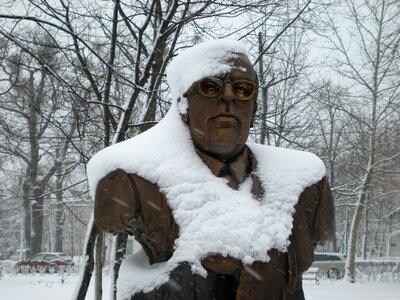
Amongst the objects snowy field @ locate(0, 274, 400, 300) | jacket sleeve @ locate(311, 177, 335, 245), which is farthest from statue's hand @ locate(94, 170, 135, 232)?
snowy field @ locate(0, 274, 400, 300)

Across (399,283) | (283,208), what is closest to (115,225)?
(283,208)

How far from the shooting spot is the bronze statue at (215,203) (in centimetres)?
228

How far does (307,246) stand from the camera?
2.53 m

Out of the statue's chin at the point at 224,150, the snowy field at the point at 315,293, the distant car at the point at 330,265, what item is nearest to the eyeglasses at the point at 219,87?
the statue's chin at the point at 224,150

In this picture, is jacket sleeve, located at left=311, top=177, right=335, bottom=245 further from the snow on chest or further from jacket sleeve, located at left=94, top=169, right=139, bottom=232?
jacket sleeve, located at left=94, top=169, right=139, bottom=232

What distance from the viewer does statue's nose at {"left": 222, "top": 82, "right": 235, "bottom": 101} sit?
2457 mm

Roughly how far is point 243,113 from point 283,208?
52cm

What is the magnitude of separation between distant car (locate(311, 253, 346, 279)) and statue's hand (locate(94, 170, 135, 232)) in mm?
19360

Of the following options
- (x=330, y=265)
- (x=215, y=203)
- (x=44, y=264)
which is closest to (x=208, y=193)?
(x=215, y=203)

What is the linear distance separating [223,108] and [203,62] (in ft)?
0.90

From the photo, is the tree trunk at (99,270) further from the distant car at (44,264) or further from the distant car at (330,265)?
the distant car at (330,265)

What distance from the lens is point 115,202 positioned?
241 cm

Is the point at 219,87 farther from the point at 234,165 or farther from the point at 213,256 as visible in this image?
the point at 213,256

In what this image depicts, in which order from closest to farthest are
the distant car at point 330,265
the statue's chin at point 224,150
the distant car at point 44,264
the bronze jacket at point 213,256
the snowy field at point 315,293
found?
the bronze jacket at point 213,256, the statue's chin at point 224,150, the snowy field at point 315,293, the distant car at point 330,265, the distant car at point 44,264
